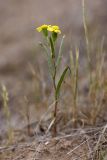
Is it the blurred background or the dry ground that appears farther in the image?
the blurred background

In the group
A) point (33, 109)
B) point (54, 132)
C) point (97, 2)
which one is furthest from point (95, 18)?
point (54, 132)

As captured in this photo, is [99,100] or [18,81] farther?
[18,81]

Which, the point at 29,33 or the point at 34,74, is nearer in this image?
the point at 34,74

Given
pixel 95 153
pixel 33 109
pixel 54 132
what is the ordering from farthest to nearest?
pixel 33 109 < pixel 54 132 < pixel 95 153

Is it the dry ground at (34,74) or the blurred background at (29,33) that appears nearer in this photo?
the dry ground at (34,74)

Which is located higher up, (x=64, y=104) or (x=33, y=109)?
(x=64, y=104)

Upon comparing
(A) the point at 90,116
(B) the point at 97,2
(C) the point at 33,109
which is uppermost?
(B) the point at 97,2

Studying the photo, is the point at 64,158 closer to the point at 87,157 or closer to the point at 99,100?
the point at 87,157

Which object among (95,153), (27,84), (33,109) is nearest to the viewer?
(95,153)
